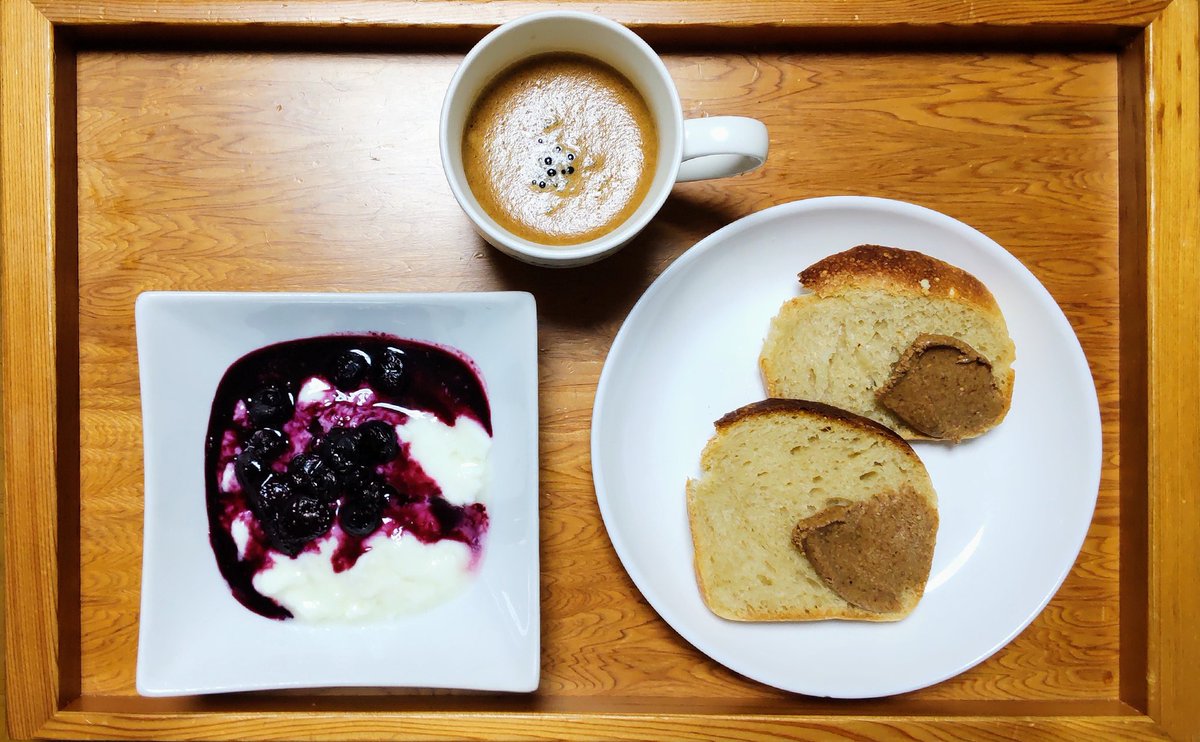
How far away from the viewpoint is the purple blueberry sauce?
1.25 m

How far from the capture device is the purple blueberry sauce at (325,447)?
4.11 feet

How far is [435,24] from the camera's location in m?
1.30

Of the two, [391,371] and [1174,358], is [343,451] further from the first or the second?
[1174,358]

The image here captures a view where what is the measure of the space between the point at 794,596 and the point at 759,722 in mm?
210

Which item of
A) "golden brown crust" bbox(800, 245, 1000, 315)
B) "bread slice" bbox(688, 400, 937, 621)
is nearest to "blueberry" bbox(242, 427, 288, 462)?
"bread slice" bbox(688, 400, 937, 621)

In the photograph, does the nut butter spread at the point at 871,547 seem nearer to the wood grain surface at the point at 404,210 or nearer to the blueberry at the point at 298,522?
the wood grain surface at the point at 404,210

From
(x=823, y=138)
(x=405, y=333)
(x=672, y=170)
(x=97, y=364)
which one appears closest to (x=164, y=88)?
(x=97, y=364)

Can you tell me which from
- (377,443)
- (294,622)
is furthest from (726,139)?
(294,622)

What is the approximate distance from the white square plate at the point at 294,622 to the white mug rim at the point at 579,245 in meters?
0.11

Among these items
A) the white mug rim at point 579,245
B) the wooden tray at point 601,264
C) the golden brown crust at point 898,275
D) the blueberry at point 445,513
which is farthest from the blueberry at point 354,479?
the golden brown crust at point 898,275

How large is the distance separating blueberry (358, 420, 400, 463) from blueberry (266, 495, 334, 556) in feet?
0.35

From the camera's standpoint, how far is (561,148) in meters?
1.18

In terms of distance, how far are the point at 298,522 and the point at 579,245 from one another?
2.01 feet

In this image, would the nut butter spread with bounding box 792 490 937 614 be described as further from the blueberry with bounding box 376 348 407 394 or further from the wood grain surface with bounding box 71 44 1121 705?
the blueberry with bounding box 376 348 407 394
